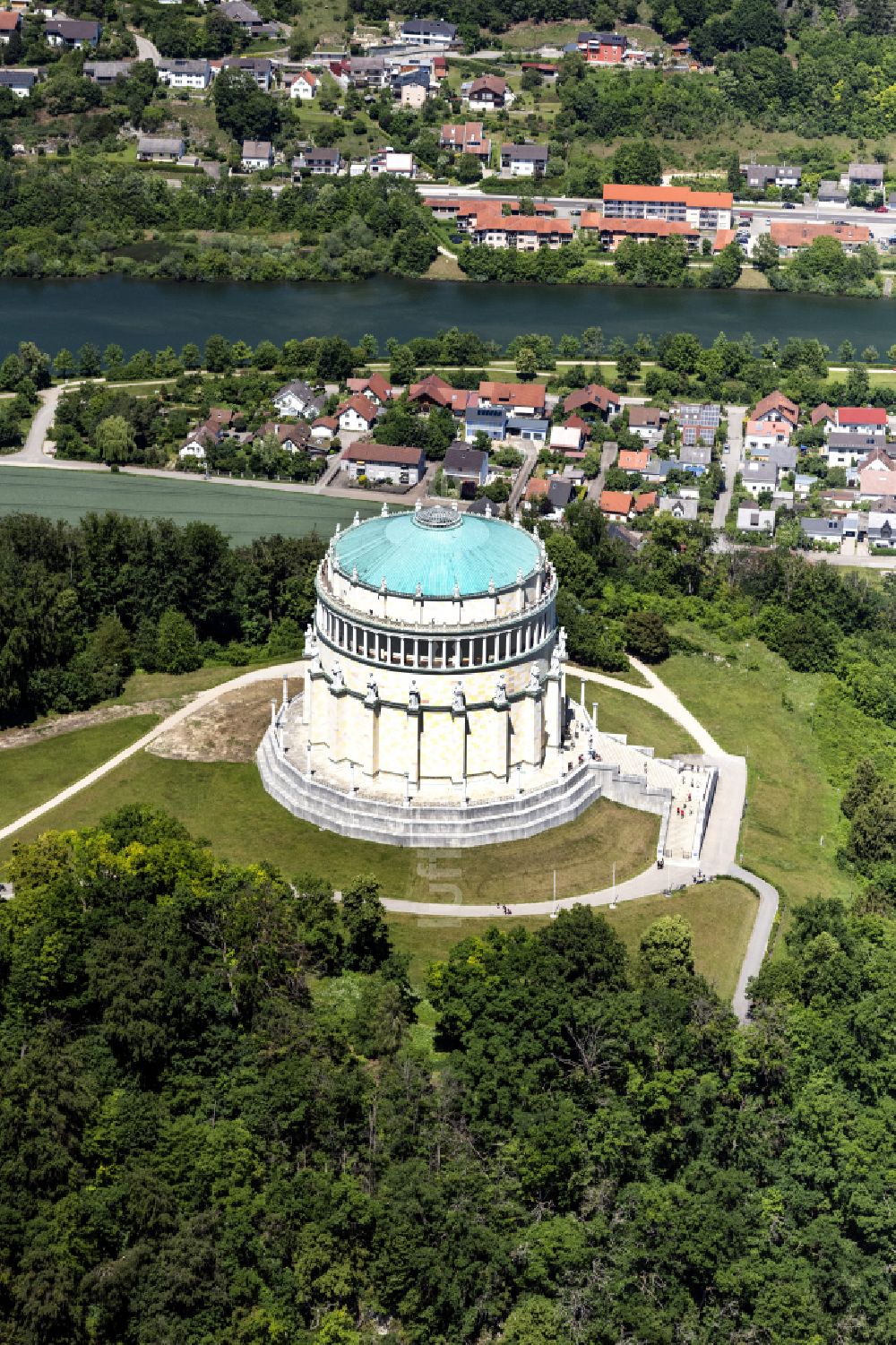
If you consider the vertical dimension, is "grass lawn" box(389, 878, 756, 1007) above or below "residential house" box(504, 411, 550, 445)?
above

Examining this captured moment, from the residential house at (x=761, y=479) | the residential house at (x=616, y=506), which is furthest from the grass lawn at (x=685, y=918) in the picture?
the residential house at (x=761, y=479)

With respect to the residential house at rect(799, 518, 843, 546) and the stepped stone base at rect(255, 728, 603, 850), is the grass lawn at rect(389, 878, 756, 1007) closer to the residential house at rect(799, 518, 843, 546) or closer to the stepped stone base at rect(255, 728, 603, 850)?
the stepped stone base at rect(255, 728, 603, 850)

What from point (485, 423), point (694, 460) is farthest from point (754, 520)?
point (485, 423)

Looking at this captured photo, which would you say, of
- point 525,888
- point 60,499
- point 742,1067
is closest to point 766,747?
point 525,888

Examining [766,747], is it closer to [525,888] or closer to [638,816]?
[638,816]

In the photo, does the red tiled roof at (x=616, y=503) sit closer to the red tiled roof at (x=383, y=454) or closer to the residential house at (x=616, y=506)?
the residential house at (x=616, y=506)

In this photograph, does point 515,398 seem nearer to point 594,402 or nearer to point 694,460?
point 594,402

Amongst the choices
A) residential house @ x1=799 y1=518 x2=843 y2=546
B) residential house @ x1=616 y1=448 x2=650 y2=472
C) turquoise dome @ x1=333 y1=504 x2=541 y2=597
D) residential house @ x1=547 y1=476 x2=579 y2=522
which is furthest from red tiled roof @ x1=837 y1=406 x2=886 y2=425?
turquoise dome @ x1=333 y1=504 x2=541 y2=597
